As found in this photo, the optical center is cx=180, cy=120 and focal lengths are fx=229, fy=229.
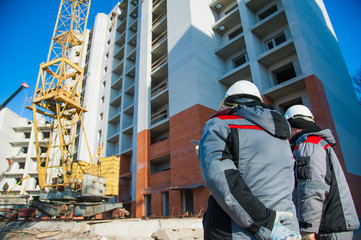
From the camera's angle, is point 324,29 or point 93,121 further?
point 93,121

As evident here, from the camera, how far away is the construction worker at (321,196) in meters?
2.18

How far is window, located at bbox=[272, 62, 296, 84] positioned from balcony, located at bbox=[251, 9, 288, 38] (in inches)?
118

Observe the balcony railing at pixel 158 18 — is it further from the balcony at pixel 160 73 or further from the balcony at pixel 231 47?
the balcony at pixel 231 47

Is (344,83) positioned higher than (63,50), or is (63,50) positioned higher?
(63,50)

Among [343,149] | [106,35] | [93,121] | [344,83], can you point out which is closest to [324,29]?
[344,83]

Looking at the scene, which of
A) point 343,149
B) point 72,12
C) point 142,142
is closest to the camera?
point 343,149

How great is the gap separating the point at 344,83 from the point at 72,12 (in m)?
27.0

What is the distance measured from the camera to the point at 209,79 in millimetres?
17766

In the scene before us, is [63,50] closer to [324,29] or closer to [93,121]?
[93,121]

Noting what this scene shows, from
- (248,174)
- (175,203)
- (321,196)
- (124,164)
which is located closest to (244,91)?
(248,174)

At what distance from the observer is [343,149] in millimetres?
11406

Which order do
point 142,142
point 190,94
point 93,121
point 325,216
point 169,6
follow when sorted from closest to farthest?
1. point 325,216
2. point 190,94
3. point 142,142
4. point 169,6
5. point 93,121

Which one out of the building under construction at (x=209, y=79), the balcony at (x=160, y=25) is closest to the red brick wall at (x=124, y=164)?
the building under construction at (x=209, y=79)

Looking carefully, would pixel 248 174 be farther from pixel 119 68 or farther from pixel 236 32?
pixel 119 68
